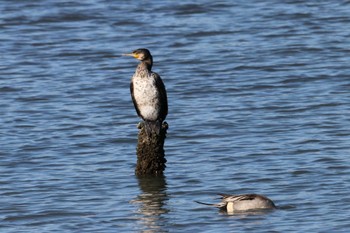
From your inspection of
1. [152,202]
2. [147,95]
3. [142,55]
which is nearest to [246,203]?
[152,202]

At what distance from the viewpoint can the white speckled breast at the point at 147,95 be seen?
49.4ft

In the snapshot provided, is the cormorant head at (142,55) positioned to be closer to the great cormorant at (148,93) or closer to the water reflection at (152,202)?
the great cormorant at (148,93)

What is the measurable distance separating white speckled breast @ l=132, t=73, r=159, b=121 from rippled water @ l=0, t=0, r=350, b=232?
2.83 feet

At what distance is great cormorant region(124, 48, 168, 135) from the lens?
15031mm

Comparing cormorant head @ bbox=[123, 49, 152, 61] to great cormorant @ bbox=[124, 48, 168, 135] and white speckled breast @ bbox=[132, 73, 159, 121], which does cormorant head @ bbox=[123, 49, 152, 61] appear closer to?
great cormorant @ bbox=[124, 48, 168, 135]

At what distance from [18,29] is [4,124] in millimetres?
9295

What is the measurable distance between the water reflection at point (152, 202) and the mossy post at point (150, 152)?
0.11 m

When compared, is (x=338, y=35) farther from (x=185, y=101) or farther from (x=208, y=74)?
(x=185, y=101)

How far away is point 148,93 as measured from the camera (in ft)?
49.5

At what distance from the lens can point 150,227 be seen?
44.3ft

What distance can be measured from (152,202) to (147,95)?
1250 millimetres

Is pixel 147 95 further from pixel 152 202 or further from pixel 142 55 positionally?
pixel 152 202

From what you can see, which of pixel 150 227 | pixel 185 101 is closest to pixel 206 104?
pixel 185 101

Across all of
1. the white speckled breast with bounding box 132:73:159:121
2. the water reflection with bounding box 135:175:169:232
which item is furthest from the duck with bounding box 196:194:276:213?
the white speckled breast with bounding box 132:73:159:121
